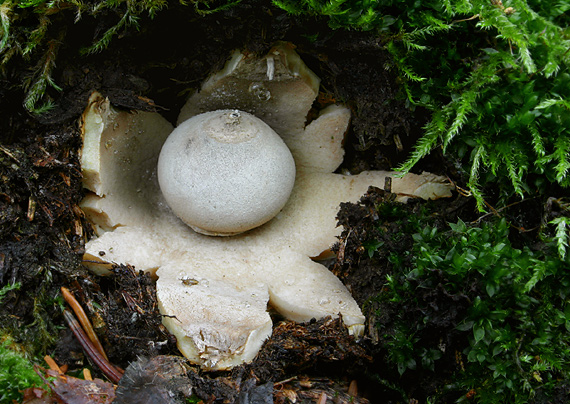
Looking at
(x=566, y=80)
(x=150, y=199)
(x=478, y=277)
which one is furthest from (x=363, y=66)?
(x=150, y=199)

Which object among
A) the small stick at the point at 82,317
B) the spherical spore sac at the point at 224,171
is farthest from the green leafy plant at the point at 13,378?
the spherical spore sac at the point at 224,171

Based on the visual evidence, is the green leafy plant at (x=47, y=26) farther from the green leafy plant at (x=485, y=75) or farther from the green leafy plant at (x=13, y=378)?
the green leafy plant at (x=13, y=378)

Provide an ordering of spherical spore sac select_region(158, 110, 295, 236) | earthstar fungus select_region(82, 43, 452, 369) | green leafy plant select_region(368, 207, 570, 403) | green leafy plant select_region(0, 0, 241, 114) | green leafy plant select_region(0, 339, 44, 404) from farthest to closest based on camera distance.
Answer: spherical spore sac select_region(158, 110, 295, 236), earthstar fungus select_region(82, 43, 452, 369), green leafy plant select_region(0, 0, 241, 114), green leafy plant select_region(368, 207, 570, 403), green leafy plant select_region(0, 339, 44, 404)

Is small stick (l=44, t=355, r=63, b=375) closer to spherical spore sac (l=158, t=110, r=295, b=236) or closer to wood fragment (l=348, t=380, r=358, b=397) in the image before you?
spherical spore sac (l=158, t=110, r=295, b=236)

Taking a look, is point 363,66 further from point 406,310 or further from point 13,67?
point 13,67

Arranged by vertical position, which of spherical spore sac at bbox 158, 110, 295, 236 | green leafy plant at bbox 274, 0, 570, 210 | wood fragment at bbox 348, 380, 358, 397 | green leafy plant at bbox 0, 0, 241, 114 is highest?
green leafy plant at bbox 0, 0, 241, 114

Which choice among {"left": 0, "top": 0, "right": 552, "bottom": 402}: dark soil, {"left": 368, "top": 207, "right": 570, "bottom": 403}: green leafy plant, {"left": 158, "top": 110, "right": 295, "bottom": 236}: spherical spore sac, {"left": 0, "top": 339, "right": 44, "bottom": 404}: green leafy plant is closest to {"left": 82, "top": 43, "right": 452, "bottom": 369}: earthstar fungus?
{"left": 0, "top": 0, "right": 552, "bottom": 402}: dark soil

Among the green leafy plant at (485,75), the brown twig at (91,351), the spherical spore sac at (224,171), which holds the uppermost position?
the green leafy plant at (485,75)
